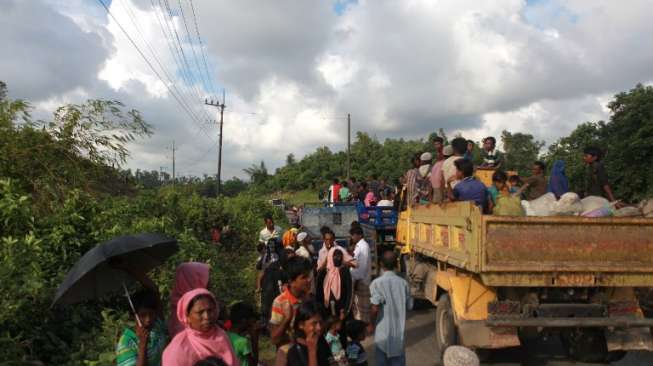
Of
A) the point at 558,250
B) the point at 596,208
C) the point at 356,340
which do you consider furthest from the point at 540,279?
the point at 356,340

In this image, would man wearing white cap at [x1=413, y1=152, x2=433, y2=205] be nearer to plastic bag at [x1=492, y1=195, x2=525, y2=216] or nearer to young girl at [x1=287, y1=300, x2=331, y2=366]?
plastic bag at [x1=492, y1=195, x2=525, y2=216]

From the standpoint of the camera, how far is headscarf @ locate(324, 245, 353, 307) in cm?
597

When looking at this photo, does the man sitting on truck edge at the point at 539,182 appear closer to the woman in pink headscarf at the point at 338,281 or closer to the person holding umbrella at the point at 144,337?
the woman in pink headscarf at the point at 338,281

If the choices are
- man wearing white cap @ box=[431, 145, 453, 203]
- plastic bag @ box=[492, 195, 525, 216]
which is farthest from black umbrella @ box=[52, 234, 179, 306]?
man wearing white cap @ box=[431, 145, 453, 203]

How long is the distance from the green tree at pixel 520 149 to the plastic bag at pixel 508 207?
3664cm

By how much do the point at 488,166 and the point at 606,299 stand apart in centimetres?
340

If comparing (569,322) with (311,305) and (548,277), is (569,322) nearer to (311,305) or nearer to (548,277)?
(548,277)

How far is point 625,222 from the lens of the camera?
4859 mm

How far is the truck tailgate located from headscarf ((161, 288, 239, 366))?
8.99 ft

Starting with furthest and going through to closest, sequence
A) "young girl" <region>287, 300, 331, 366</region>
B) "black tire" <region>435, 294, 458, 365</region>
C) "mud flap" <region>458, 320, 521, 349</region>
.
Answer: "black tire" <region>435, 294, 458, 365</region> < "mud flap" <region>458, 320, 521, 349</region> < "young girl" <region>287, 300, 331, 366</region>

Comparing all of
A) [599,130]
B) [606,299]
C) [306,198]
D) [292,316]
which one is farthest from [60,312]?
[306,198]

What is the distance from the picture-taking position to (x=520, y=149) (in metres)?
45.7

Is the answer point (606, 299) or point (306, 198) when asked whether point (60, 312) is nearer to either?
point (606, 299)

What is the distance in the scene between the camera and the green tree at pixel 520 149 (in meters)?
41.3
